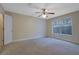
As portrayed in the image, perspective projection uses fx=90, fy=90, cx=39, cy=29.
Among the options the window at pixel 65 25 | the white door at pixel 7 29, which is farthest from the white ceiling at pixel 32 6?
the window at pixel 65 25

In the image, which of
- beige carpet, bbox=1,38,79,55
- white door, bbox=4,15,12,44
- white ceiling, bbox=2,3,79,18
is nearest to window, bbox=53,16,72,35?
white ceiling, bbox=2,3,79,18

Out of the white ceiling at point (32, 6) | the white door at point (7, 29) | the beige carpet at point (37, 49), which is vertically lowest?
the beige carpet at point (37, 49)

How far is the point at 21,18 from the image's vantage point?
4414mm

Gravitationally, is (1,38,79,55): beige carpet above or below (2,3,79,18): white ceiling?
below

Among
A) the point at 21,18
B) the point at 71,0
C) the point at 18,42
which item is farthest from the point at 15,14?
the point at 71,0

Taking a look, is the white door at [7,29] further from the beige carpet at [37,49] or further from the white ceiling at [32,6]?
the white ceiling at [32,6]

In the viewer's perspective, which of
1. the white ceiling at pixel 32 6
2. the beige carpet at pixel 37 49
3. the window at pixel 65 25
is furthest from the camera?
A: the window at pixel 65 25

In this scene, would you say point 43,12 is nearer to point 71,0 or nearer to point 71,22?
point 71,22

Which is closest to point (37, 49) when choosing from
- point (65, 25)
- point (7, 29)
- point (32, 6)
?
point (7, 29)

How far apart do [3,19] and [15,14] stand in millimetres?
591

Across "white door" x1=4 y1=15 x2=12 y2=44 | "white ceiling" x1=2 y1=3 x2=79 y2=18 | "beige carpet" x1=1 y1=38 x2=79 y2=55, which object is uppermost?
"white ceiling" x1=2 y1=3 x2=79 y2=18

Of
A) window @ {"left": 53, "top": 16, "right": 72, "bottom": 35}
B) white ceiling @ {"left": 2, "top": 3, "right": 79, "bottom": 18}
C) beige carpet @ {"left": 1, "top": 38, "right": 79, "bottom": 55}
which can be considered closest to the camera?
beige carpet @ {"left": 1, "top": 38, "right": 79, "bottom": 55}

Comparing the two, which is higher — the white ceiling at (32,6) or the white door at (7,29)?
the white ceiling at (32,6)

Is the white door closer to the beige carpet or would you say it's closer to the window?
the beige carpet
